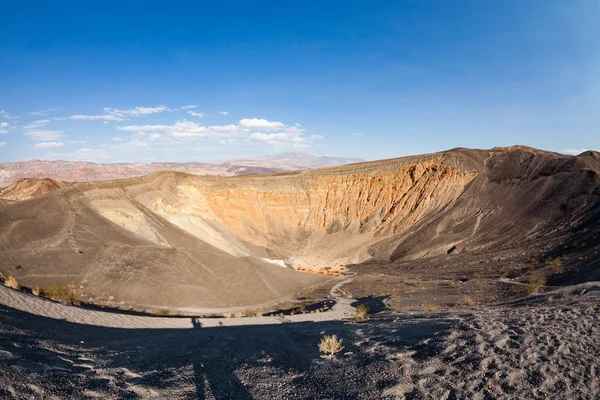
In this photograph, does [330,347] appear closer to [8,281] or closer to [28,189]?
[8,281]

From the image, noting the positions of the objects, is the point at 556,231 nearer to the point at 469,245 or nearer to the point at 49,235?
the point at 469,245

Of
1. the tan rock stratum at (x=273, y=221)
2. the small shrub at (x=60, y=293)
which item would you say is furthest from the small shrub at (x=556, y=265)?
the small shrub at (x=60, y=293)

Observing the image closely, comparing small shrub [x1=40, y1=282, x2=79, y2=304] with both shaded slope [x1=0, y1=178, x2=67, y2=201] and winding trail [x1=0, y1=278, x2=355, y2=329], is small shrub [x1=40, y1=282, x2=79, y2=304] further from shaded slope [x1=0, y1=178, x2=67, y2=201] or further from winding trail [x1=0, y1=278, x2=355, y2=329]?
shaded slope [x1=0, y1=178, x2=67, y2=201]

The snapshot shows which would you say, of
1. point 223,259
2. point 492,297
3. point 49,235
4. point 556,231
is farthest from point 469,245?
point 49,235

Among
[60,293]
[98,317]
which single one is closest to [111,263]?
[60,293]

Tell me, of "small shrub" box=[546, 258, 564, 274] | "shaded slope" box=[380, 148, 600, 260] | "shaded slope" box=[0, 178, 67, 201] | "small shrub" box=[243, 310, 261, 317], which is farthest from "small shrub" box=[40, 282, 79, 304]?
"shaded slope" box=[0, 178, 67, 201]

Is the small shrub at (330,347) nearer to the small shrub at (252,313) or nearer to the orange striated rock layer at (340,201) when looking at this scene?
the small shrub at (252,313)
